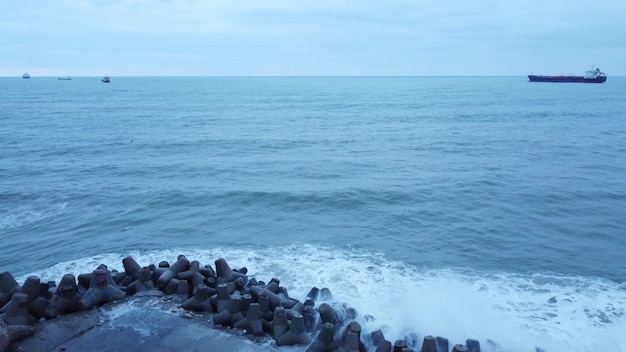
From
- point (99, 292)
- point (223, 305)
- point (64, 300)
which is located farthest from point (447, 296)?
point (64, 300)

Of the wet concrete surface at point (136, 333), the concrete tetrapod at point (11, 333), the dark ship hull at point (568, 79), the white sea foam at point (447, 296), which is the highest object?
the dark ship hull at point (568, 79)

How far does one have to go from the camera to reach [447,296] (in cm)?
1266

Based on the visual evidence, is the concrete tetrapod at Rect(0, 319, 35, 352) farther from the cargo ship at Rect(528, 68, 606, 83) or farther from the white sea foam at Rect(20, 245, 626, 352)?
the cargo ship at Rect(528, 68, 606, 83)

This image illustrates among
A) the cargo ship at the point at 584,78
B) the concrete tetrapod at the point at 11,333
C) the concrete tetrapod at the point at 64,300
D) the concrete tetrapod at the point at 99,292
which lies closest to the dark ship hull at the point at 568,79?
the cargo ship at the point at 584,78

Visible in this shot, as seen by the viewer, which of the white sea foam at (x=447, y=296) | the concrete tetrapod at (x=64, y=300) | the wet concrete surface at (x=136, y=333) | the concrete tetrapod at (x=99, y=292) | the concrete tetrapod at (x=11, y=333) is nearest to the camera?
the concrete tetrapod at (x=11, y=333)

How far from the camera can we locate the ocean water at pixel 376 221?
39.8 feet

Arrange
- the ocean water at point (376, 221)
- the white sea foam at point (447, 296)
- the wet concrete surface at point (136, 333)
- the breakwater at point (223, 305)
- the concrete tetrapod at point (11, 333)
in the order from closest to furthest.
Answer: the concrete tetrapod at point (11, 333)
the wet concrete surface at point (136, 333)
the breakwater at point (223, 305)
the white sea foam at point (447, 296)
the ocean water at point (376, 221)

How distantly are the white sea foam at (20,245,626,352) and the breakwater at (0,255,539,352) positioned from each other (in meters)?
0.67

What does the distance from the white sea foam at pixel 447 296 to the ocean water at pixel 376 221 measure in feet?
0.18

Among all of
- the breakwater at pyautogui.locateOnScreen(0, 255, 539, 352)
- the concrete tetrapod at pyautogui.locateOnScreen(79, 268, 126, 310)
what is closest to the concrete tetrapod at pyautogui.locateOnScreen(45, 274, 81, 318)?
the breakwater at pyautogui.locateOnScreen(0, 255, 539, 352)

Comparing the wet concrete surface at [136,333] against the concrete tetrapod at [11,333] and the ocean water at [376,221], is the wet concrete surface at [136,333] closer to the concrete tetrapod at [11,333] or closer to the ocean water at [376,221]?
the concrete tetrapod at [11,333]

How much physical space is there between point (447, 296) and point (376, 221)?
664 cm

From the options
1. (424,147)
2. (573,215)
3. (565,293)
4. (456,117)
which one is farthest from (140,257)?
(456,117)

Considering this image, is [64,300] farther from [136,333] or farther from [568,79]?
[568,79]
